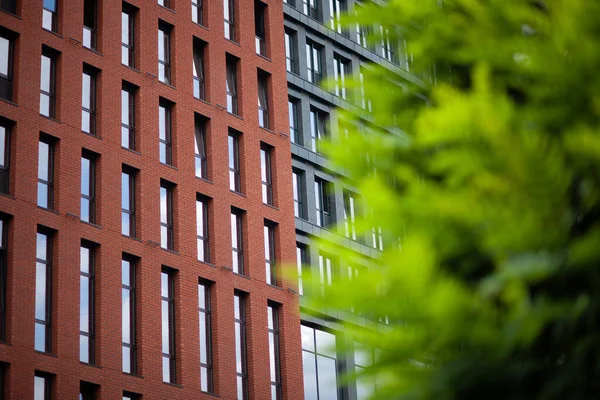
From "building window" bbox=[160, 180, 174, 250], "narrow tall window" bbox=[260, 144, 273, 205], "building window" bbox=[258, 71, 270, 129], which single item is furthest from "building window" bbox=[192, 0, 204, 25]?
"building window" bbox=[160, 180, 174, 250]

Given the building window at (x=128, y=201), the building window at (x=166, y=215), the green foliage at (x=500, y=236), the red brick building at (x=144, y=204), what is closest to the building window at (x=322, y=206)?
the red brick building at (x=144, y=204)

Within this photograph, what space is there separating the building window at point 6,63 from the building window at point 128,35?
4.52 meters

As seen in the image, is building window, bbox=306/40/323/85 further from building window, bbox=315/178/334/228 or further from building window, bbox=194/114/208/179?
building window, bbox=194/114/208/179

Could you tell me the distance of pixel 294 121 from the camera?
153ft

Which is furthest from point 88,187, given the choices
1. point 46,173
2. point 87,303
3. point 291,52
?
point 291,52

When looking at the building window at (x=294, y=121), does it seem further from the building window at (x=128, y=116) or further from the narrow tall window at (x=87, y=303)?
the narrow tall window at (x=87, y=303)

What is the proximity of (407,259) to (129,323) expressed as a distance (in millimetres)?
31497

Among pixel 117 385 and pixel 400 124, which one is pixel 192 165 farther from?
pixel 400 124

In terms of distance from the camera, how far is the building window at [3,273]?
32766 millimetres

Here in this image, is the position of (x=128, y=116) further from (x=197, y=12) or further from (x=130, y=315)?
(x=130, y=315)

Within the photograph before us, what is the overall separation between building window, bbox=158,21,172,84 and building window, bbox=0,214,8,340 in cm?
924

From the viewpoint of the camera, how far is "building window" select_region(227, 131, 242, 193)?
139 ft

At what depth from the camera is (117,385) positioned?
34969 mm

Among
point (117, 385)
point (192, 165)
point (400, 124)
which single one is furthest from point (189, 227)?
point (400, 124)
